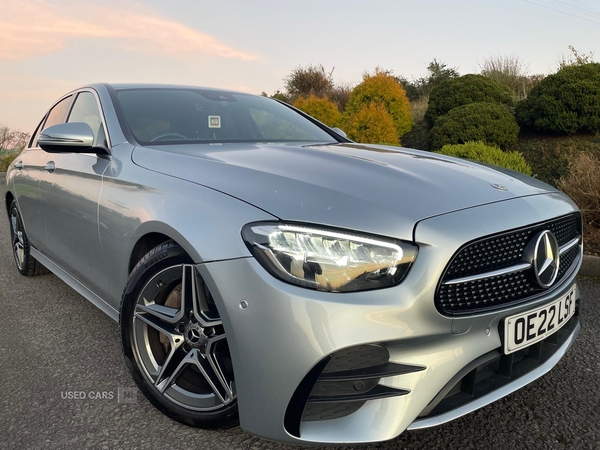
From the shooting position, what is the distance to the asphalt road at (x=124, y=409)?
5.83 feet

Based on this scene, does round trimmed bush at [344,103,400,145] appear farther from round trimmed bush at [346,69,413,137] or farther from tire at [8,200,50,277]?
tire at [8,200,50,277]

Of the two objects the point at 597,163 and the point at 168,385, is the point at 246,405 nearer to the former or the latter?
the point at 168,385

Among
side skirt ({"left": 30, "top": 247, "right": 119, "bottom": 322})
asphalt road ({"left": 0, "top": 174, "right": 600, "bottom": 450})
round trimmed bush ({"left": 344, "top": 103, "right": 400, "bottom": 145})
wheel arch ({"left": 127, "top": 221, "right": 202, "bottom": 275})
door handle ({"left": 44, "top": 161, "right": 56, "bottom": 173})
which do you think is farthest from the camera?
round trimmed bush ({"left": 344, "top": 103, "right": 400, "bottom": 145})

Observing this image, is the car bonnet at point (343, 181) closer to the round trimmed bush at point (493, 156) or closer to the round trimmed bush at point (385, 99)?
the round trimmed bush at point (493, 156)

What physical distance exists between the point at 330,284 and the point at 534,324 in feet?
2.47

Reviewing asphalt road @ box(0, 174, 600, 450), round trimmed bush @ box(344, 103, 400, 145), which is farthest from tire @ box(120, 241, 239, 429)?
round trimmed bush @ box(344, 103, 400, 145)

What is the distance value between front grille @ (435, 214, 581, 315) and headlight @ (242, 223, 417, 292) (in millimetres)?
161

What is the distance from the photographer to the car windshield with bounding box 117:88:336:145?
2.52 m

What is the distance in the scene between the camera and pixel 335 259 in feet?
4.61

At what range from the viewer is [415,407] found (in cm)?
139

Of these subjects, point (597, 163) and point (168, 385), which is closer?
point (168, 385)

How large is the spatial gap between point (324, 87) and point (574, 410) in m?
18.2

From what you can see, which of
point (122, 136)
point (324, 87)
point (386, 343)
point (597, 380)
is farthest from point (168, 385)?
point (324, 87)

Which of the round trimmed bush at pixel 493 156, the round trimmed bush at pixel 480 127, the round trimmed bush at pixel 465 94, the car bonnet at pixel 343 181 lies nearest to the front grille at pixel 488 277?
the car bonnet at pixel 343 181
